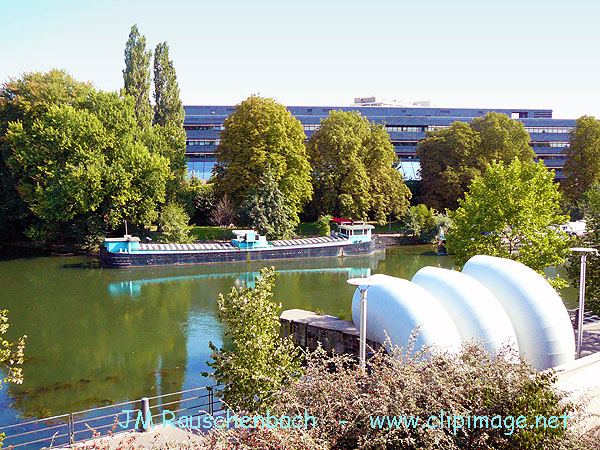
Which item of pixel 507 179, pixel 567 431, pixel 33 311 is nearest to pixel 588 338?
pixel 507 179

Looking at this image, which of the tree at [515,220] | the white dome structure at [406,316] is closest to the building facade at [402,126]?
the tree at [515,220]

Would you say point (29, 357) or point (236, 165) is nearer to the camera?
point (29, 357)

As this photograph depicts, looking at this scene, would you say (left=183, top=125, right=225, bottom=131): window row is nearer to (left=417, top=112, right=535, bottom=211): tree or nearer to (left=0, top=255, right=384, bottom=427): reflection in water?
(left=417, top=112, right=535, bottom=211): tree

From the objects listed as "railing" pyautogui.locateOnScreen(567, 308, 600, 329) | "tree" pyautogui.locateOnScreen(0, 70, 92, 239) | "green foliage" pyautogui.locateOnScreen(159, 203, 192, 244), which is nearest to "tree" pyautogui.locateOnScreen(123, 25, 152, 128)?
"tree" pyautogui.locateOnScreen(0, 70, 92, 239)

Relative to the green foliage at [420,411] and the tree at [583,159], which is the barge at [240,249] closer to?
the tree at [583,159]

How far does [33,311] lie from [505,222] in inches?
949

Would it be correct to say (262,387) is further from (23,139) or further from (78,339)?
(23,139)

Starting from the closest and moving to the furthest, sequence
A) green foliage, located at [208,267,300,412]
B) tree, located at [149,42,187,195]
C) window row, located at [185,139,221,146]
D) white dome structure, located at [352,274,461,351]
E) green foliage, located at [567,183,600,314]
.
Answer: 1. green foliage, located at [208,267,300,412]
2. white dome structure, located at [352,274,461,351]
3. green foliage, located at [567,183,600,314]
4. tree, located at [149,42,187,195]
5. window row, located at [185,139,221,146]

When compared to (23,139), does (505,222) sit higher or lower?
lower

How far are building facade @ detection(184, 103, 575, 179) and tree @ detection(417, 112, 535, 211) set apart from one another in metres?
24.5

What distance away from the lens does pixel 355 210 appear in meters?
53.1

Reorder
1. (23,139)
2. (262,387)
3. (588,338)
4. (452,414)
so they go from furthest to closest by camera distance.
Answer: (23,139) < (588,338) < (262,387) < (452,414)

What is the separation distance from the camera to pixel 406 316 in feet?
49.8

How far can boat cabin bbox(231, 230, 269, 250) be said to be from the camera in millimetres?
45156
